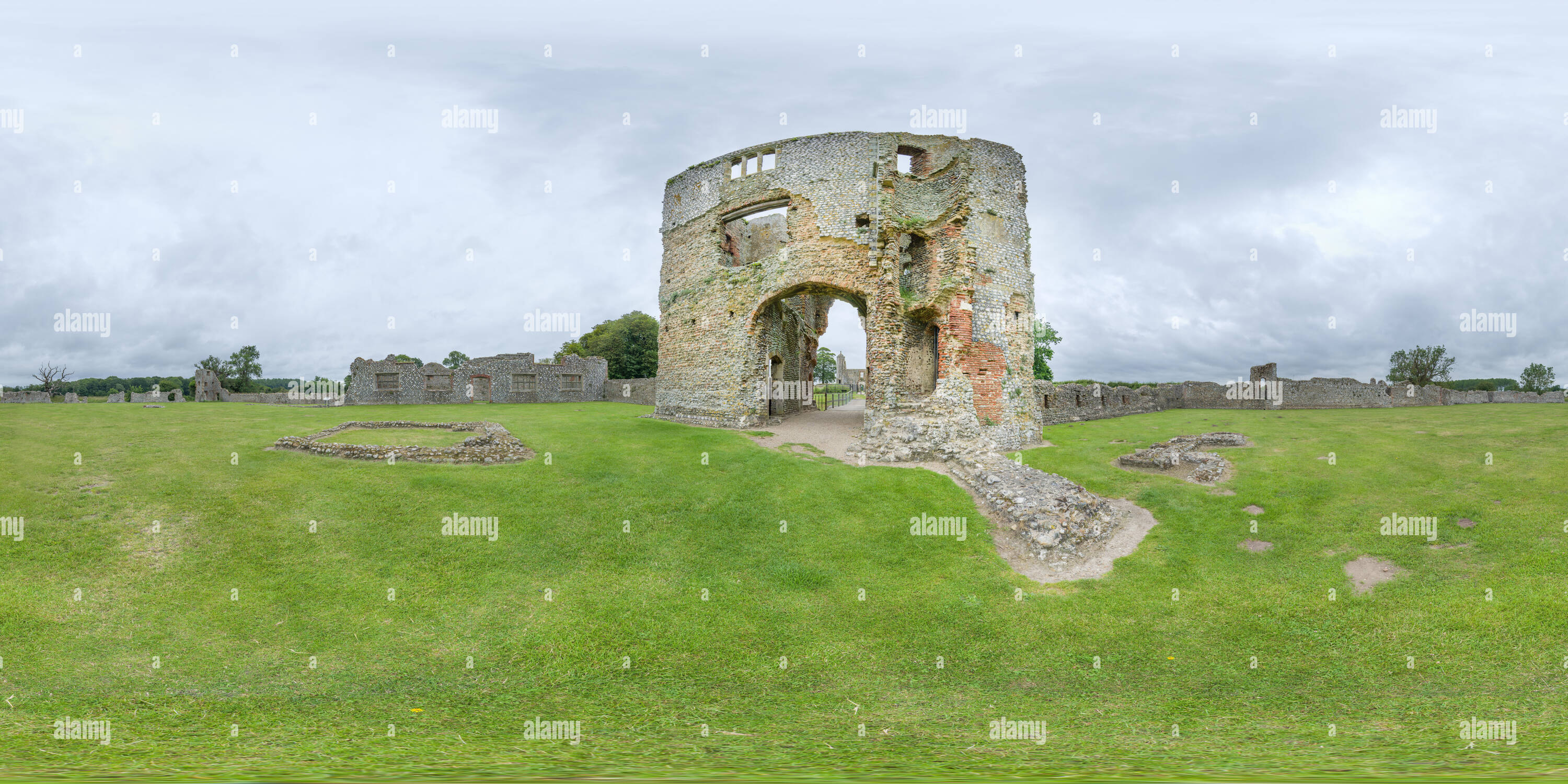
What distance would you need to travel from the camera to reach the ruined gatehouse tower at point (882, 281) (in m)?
24.0

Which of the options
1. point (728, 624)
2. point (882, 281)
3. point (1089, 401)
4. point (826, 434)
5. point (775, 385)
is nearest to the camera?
point (728, 624)

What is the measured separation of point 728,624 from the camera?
10391 millimetres

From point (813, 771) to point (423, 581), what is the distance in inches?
351

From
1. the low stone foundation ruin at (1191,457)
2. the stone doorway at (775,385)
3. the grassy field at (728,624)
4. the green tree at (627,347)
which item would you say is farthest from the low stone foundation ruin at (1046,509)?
the green tree at (627,347)

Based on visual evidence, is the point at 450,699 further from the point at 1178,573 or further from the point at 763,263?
the point at 763,263

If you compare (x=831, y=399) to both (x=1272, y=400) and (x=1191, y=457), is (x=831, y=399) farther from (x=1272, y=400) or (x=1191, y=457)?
(x=1272, y=400)

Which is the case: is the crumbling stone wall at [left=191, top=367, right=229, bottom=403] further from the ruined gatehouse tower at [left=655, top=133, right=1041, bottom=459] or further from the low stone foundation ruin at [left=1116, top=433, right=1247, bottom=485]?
the low stone foundation ruin at [left=1116, top=433, right=1247, bottom=485]

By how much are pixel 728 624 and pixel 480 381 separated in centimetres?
4058

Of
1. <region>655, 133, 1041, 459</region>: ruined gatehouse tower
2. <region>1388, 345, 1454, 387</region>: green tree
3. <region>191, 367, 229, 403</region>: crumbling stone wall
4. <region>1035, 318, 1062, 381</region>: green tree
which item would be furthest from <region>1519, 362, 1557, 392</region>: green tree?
<region>191, 367, 229, 403</region>: crumbling stone wall

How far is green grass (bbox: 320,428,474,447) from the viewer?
1845 cm

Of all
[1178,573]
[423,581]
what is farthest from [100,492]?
[1178,573]

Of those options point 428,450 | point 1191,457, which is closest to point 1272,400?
point 1191,457

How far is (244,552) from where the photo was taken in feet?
37.8

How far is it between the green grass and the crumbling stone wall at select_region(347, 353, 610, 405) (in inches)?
952
